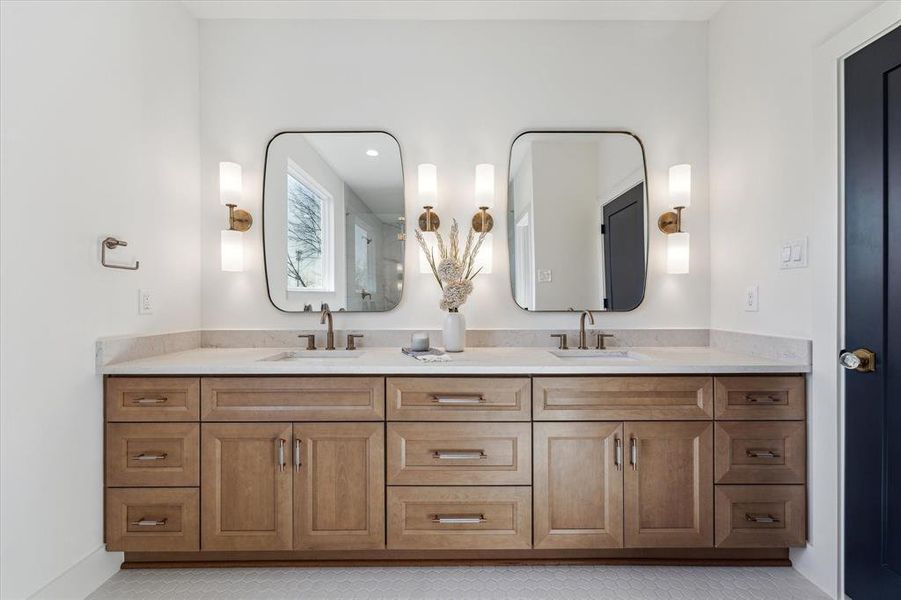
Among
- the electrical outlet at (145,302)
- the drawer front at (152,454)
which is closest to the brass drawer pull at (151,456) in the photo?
the drawer front at (152,454)

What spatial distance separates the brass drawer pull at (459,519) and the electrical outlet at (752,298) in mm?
1584

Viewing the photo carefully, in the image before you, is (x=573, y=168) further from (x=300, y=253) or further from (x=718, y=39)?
(x=300, y=253)

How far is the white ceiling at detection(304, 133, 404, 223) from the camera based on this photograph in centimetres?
249

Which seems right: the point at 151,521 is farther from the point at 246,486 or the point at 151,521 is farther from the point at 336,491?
the point at 336,491

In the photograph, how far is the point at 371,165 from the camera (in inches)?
98.2

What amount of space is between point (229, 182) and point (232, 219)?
0.64 feet

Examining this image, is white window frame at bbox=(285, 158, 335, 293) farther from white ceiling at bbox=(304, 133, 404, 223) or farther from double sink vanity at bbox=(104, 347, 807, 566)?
double sink vanity at bbox=(104, 347, 807, 566)

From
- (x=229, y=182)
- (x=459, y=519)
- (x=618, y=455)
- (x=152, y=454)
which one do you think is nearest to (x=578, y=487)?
(x=618, y=455)

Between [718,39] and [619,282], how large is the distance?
1.39 meters

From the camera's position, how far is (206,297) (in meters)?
2.52

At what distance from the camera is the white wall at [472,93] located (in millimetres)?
2486

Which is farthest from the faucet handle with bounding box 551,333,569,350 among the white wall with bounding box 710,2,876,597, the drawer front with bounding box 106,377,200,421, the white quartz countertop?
the drawer front with bounding box 106,377,200,421

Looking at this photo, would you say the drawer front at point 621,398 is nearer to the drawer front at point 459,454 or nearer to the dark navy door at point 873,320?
the drawer front at point 459,454

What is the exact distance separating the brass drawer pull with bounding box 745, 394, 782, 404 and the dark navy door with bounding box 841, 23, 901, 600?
0.75ft
